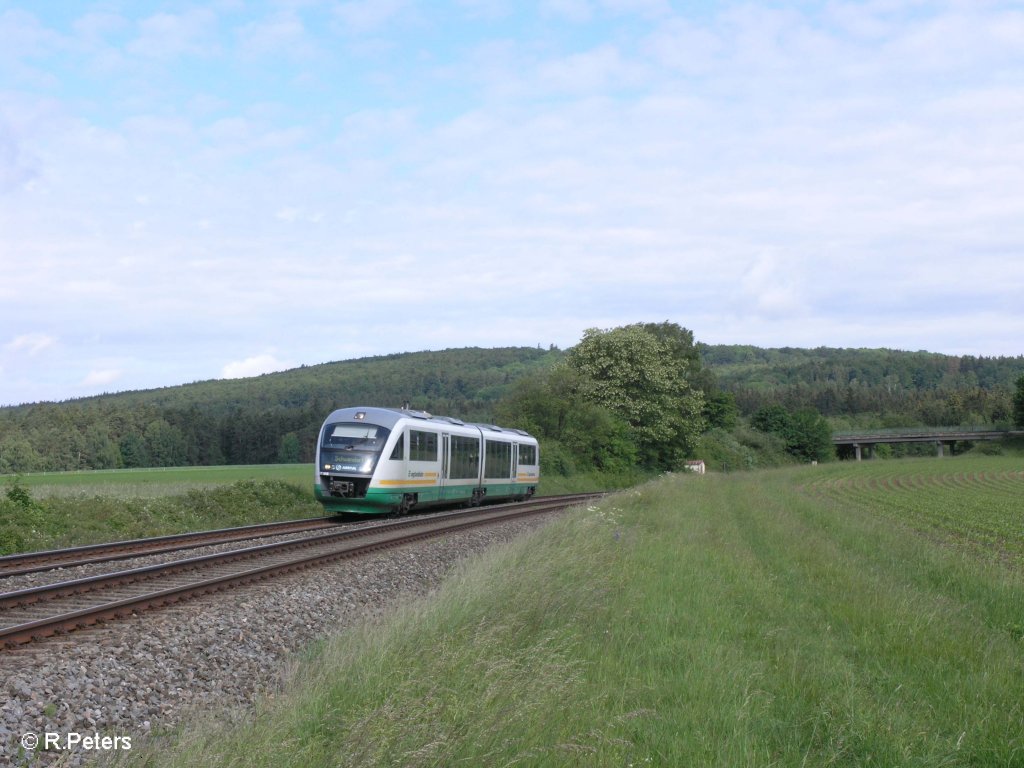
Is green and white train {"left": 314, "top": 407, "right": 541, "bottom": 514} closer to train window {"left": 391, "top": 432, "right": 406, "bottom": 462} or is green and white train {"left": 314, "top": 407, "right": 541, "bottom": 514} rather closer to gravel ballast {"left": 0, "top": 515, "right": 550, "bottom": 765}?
train window {"left": 391, "top": 432, "right": 406, "bottom": 462}

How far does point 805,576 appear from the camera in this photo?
504 inches

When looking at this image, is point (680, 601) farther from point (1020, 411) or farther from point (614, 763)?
point (1020, 411)

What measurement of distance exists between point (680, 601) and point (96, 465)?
96.9 m

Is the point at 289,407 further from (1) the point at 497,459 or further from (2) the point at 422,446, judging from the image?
(2) the point at 422,446

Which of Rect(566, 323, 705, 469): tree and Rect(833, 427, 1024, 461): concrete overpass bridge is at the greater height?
Rect(566, 323, 705, 469): tree

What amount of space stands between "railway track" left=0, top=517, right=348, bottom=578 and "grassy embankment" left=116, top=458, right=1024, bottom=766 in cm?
648

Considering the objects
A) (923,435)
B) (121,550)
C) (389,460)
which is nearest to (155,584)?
(121,550)

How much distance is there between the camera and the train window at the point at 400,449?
2433cm

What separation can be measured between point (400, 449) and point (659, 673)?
59.0 feet

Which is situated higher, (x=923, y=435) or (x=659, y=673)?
(x=923, y=435)

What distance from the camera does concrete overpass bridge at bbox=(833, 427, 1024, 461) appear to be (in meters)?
115

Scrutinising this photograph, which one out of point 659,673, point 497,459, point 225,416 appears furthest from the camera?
point 225,416

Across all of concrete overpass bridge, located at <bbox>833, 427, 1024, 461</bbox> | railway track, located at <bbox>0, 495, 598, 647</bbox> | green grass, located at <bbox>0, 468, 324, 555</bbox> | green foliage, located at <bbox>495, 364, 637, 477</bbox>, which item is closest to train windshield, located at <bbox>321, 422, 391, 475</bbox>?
green grass, located at <bbox>0, 468, 324, 555</bbox>

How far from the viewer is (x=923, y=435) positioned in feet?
394
